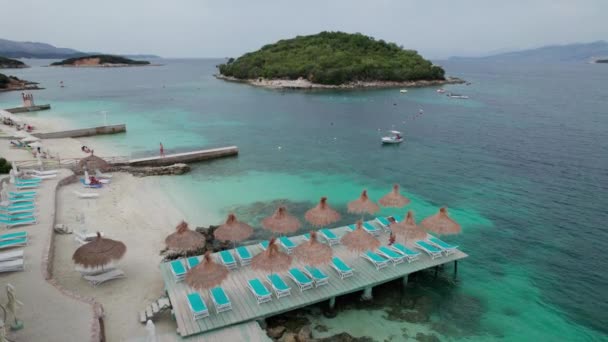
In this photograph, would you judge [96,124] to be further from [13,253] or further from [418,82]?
[418,82]

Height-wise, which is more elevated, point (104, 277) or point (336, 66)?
point (336, 66)

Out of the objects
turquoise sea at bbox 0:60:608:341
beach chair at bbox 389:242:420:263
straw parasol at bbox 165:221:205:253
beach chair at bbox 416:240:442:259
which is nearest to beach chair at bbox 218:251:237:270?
straw parasol at bbox 165:221:205:253

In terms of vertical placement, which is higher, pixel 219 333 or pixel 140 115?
pixel 140 115

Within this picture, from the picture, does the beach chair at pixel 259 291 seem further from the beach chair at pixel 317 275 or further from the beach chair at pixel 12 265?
the beach chair at pixel 12 265

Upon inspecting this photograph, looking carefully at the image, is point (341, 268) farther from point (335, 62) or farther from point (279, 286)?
point (335, 62)

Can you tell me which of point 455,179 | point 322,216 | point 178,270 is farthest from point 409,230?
point 455,179

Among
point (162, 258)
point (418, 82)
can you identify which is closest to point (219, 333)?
point (162, 258)
